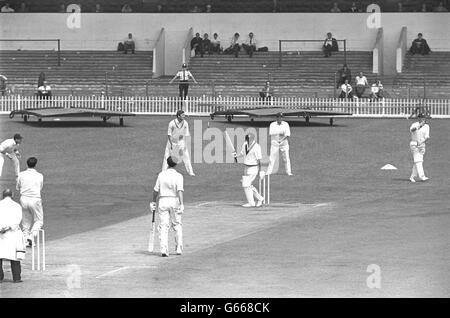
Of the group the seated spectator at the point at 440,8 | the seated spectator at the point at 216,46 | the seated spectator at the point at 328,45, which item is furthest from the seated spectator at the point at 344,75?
the seated spectator at the point at 216,46

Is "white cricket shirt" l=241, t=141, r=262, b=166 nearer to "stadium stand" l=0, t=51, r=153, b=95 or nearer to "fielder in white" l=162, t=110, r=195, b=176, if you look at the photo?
"fielder in white" l=162, t=110, r=195, b=176

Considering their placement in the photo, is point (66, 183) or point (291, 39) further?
point (291, 39)

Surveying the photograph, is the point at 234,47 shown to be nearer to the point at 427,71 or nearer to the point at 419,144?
the point at 427,71

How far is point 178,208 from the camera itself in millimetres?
23094

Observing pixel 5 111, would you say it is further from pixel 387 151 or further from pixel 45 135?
pixel 387 151

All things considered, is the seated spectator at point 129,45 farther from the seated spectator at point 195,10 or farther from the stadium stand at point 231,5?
the seated spectator at point 195,10

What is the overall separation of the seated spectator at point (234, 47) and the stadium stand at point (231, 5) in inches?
102

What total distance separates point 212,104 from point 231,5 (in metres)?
14.7

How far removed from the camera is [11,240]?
20.6m

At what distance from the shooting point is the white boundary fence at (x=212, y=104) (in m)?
53.2

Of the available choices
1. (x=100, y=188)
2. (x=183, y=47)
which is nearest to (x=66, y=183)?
(x=100, y=188)

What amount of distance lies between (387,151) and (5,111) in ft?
63.4

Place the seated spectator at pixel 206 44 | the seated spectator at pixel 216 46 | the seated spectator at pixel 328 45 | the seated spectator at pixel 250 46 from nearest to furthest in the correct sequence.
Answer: the seated spectator at pixel 328 45, the seated spectator at pixel 250 46, the seated spectator at pixel 206 44, the seated spectator at pixel 216 46

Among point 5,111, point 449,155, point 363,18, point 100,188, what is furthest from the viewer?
point 363,18
